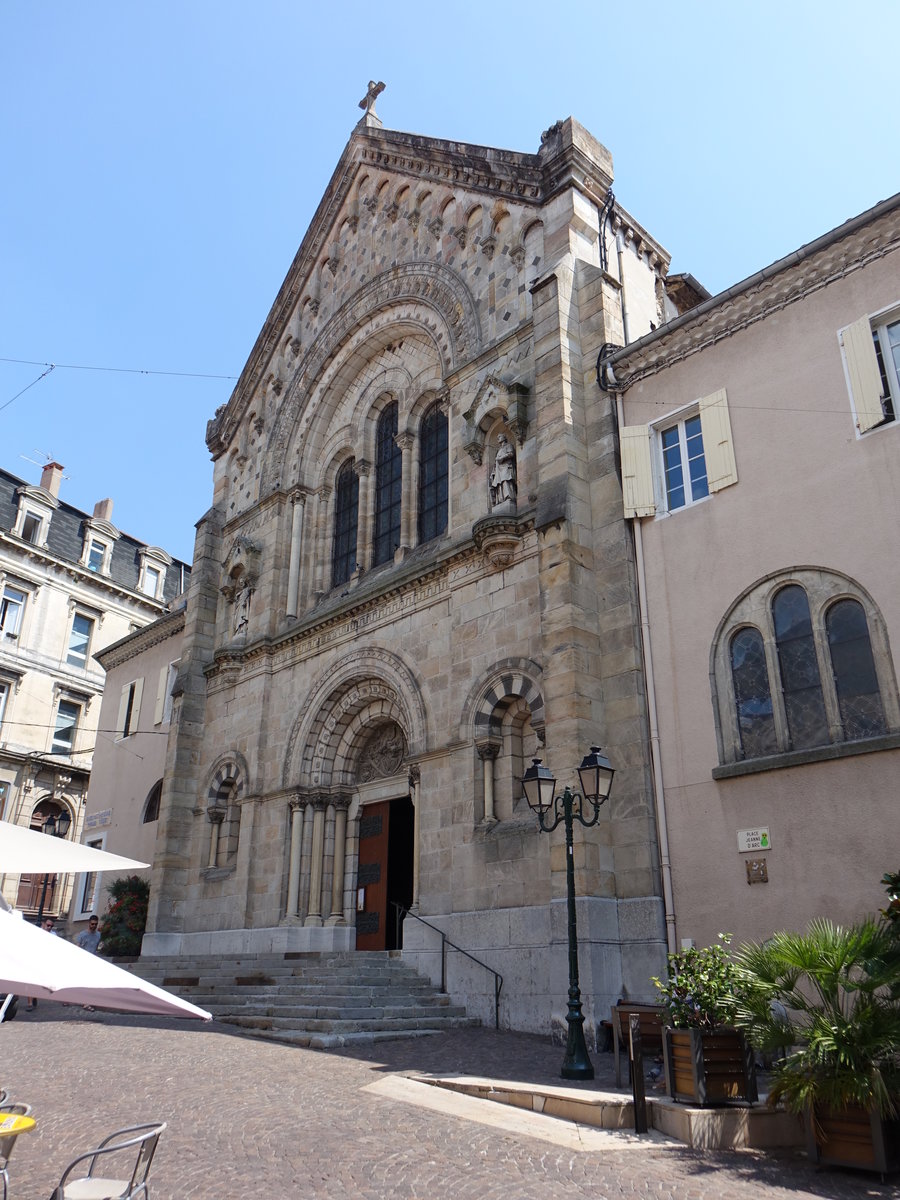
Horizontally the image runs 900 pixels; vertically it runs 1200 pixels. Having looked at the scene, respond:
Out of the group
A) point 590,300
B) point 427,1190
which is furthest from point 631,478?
point 427,1190

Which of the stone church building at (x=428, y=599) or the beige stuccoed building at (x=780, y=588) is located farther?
the stone church building at (x=428, y=599)

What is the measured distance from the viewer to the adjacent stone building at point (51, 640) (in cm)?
3647

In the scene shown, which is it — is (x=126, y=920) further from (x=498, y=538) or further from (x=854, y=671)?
(x=854, y=671)

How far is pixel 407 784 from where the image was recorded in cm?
1811

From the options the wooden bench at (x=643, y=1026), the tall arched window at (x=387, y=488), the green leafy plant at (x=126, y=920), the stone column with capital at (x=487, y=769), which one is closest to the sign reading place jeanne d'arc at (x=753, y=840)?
the wooden bench at (x=643, y=1026)

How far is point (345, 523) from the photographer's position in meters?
22.4

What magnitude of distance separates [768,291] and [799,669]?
547 cm

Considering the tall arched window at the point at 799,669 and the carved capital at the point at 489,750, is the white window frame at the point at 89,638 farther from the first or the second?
the tall arched window at the point at 799,669

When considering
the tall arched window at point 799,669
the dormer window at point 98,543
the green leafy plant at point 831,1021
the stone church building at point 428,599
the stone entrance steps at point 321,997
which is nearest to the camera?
the green leafy plant at point 831,1021

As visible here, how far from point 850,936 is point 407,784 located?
36.9 ft

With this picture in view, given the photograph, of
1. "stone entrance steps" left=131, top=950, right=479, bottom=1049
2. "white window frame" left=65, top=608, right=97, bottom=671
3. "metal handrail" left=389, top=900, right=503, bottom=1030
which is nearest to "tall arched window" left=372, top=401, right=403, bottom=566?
"metal handrail" left=389, top=900, right=503, bottom=1030

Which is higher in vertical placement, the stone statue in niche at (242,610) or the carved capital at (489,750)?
the stone statue in niche at (242,610)

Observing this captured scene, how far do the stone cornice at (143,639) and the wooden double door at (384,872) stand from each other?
38.1 ft

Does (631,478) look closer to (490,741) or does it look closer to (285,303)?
(490,741)
